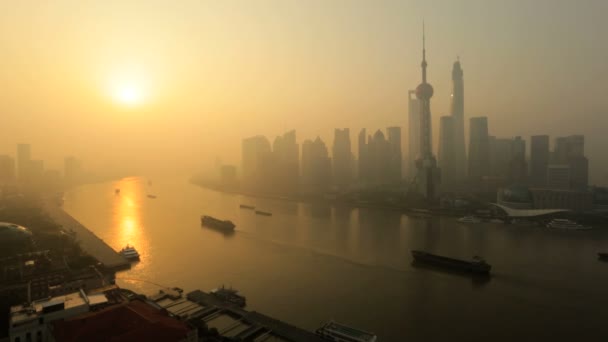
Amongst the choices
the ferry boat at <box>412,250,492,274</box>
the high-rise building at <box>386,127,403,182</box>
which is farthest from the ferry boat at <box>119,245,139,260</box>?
the high-rise building at <box>386,127,403,182</box>

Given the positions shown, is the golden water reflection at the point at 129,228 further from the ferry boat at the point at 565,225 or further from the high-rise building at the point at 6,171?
the high-rise building at the point at 6,171

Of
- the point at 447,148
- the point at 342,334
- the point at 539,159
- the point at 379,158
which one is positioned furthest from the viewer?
the point at 379,158

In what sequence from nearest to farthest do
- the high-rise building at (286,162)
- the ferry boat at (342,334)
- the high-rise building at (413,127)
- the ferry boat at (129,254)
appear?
the ferry boat at (342,334) < the ferry boat at (129,254) < the high-rise building at (286,162) < the high-rise building at (413,127)

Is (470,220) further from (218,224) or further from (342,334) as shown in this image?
(342,334)

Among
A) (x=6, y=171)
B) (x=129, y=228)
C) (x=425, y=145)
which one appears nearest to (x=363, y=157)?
(x=425, y=145)

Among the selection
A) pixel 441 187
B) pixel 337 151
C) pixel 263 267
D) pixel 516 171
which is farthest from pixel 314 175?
pixel 263 267

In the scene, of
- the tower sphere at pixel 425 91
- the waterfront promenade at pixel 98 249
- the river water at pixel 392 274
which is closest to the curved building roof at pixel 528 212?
the river water at pixel 392 274
